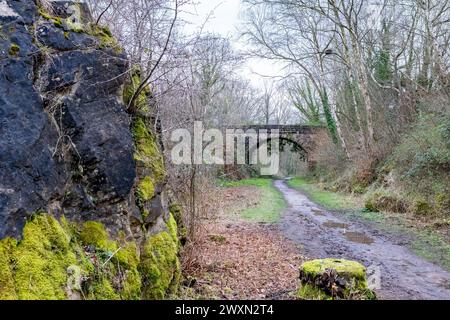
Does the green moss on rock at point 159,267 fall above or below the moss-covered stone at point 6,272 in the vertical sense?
below

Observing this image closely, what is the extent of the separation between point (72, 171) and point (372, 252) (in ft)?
19.2

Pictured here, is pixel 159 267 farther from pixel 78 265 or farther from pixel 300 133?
pixel 300 133

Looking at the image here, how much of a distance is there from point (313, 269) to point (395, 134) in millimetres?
12542

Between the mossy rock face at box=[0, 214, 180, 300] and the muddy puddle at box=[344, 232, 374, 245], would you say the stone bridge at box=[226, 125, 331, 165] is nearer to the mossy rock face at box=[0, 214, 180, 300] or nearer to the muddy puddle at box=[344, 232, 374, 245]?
the muddy puddle at box=[344, 232, 374, 245]

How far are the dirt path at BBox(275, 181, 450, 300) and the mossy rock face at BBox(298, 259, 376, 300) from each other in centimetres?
76

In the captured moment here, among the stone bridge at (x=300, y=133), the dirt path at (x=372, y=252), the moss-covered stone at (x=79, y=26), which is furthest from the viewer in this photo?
the stone bridge at (x=300, y=133)

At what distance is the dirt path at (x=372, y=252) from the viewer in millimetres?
5016

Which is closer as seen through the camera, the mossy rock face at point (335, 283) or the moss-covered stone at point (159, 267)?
the moss-covered stone at point (159, 267)

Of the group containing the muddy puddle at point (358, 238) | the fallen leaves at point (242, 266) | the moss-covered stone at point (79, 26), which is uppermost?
the moss-covered stone at point (79, 26)

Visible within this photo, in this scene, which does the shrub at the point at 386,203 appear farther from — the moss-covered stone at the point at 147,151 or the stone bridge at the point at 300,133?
the stone bridge at the point at 300,133

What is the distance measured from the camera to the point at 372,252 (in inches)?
276

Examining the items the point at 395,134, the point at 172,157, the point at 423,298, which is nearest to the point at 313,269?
the point at 423,298

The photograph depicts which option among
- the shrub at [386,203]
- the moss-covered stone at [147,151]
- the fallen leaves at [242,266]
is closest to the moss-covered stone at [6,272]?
the moss-covered stone at [147,151]

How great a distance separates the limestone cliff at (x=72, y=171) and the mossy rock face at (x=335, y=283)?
5.52ft
